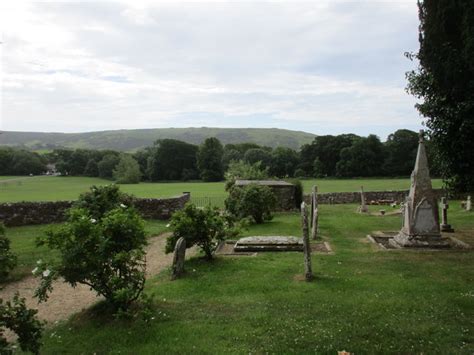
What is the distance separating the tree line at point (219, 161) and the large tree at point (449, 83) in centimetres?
5244

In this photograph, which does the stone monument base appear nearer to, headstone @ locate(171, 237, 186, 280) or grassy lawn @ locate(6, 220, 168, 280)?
headstone @ locate(171, 237, 186, 280)

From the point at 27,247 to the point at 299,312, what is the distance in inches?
491

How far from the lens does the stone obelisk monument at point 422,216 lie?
13.3 meters

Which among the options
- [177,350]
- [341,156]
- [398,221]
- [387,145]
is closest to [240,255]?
[177,350]

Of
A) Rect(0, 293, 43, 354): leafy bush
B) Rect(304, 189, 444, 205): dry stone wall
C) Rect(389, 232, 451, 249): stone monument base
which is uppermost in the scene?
Rect(0, 293, 43, 354): leafy bush

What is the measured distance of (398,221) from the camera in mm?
20359

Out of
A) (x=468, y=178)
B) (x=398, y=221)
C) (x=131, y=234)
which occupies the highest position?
(x=468, y=178)

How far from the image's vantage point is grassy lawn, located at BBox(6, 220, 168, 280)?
1243 cm

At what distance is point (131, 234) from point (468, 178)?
10.9 metres

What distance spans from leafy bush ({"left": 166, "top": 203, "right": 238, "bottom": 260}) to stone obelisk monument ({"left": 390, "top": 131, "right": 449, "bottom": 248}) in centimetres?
645

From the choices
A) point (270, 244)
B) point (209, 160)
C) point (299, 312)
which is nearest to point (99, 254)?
point (299, 312)

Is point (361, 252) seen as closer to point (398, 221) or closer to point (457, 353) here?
point (457, 353)

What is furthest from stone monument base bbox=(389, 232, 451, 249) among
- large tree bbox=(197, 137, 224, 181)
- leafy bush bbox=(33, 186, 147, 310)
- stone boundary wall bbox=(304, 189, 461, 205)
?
large tree bbox=(197, 137, 224, 181)

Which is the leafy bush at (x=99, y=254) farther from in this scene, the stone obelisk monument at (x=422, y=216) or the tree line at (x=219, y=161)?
the tree line at (x=219, y=161)
